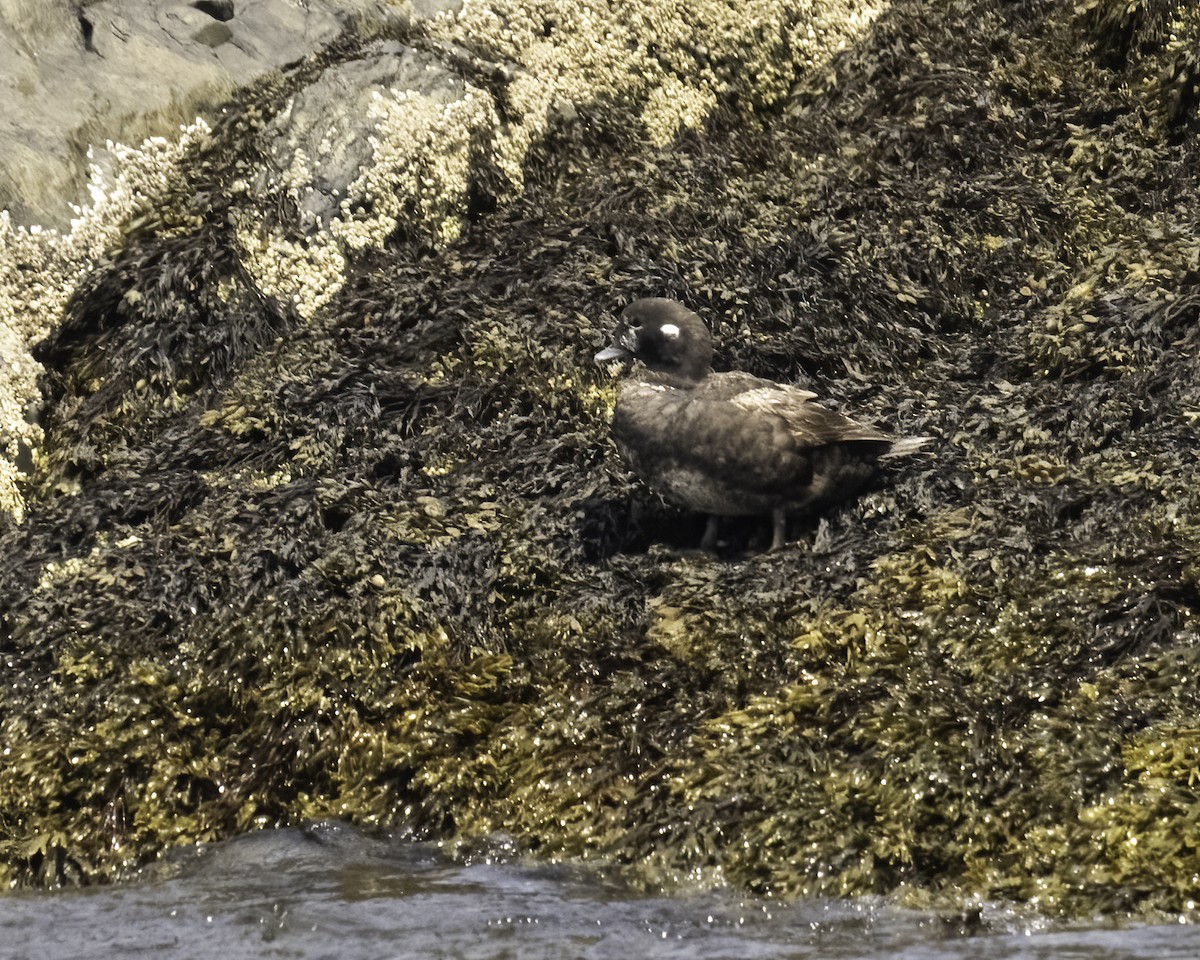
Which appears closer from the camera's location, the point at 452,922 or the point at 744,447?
the point at 452,922

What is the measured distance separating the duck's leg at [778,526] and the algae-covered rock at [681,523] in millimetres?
155

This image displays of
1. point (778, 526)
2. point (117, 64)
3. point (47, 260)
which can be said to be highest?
point (117, 64)

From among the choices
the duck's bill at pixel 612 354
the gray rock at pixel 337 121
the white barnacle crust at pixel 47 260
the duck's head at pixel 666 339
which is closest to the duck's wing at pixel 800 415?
the duck's head at pixel 666 339

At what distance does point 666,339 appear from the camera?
5410 mm

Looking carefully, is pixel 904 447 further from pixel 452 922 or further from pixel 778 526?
pixel 452 922

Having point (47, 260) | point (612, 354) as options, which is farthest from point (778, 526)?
point (47, 260)

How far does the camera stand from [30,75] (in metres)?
6.46

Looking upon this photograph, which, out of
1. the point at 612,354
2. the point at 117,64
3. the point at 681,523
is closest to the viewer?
the point at 681,523

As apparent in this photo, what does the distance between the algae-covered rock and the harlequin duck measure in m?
0.15

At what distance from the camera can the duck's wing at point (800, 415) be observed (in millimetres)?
5117

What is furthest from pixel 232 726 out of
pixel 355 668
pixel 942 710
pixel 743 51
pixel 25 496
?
pixel 743 51

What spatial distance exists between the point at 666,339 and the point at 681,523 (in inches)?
26.7

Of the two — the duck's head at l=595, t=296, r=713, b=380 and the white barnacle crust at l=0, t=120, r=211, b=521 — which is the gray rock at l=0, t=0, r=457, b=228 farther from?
the duck's head at l=595, t=296, r=713, b=380

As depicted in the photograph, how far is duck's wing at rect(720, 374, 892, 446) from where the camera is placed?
5.12 meters
